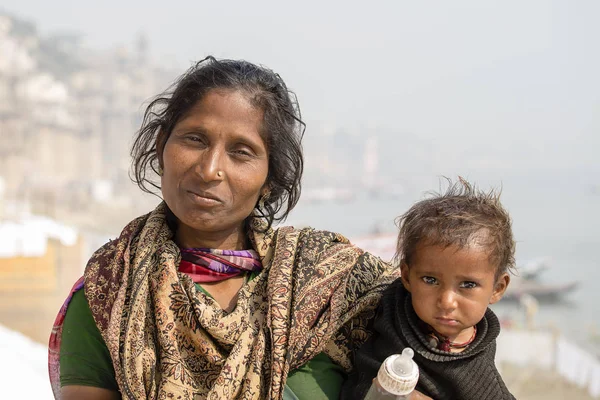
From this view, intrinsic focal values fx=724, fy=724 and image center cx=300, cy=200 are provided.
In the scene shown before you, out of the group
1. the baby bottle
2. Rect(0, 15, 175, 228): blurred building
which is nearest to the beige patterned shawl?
the baby bottle

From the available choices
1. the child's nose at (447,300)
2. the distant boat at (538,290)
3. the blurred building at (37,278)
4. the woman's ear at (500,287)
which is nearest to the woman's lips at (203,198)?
the child's nose at (447,300)

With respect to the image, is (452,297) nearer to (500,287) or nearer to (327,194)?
(500,287)

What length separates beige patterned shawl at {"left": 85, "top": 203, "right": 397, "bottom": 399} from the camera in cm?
172

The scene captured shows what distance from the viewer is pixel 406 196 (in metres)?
44.0

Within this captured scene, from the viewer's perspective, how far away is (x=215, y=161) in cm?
177

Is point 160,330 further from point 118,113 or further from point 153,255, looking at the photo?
point 118,113

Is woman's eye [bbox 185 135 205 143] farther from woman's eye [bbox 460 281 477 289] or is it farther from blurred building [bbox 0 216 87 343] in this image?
blurred building [bbox 0 216 87 343]

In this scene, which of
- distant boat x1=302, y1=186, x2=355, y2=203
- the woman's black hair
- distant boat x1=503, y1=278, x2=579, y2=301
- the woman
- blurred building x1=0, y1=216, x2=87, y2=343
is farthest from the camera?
distant boat x1=302, y1=186, x2=355, y2=203

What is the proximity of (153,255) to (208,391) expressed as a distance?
37cm

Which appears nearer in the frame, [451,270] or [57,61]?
[451,270]

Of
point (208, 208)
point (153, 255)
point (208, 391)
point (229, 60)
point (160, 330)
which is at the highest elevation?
point (229, 60)

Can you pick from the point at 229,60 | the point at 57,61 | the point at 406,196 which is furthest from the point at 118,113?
the point at 229,60

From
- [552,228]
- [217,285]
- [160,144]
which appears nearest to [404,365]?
[217,285]

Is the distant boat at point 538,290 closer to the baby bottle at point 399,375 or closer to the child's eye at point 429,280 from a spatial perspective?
the child's eye at point 429,280
